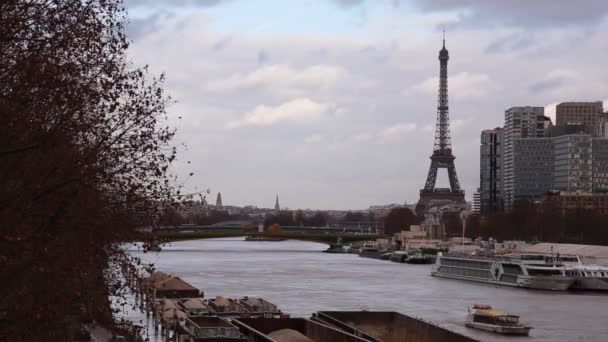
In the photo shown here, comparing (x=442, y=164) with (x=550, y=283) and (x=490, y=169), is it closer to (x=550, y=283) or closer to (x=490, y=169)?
(x=490, y=169)

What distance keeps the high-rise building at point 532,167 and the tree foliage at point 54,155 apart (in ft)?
440

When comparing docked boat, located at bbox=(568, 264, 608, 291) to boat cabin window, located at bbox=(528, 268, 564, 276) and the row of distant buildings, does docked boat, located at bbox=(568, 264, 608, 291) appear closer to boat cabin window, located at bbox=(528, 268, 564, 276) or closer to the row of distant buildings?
boat cabin window, located at bbox=(528, 268, 564, 276)

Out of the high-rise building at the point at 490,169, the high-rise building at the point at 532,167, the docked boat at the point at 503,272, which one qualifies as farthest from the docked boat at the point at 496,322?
the high-rise building at the point at 490,169

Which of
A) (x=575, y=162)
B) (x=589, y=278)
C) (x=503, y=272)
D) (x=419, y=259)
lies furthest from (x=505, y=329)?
(x=575, y=162)

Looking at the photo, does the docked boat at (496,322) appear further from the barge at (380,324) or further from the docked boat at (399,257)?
the docked boat at (399,257)

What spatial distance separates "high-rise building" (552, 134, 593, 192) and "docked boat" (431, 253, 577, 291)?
75511mm

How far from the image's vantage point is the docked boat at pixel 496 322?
29047 mm

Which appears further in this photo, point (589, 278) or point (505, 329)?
point (589, 278)

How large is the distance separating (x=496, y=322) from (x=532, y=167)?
116m

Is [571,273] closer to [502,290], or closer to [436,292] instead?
[502,290]

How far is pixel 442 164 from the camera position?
14700cm

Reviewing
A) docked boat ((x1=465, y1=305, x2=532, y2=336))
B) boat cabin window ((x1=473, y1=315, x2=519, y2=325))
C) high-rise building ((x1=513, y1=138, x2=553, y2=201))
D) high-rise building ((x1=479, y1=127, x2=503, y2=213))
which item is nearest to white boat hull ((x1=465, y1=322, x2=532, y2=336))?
docked boat ((x1=465, y1=305, x2=532, y2=336))

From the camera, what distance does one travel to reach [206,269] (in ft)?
200

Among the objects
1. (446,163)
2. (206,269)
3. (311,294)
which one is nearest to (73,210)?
(311,294)
